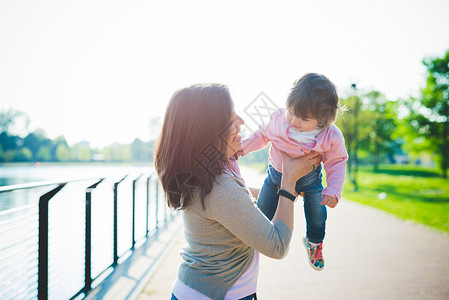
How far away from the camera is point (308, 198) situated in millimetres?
1970

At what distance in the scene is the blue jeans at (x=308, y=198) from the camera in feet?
6.17

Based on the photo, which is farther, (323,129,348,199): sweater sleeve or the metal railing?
the metal railing

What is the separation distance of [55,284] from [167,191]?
8.07 feet

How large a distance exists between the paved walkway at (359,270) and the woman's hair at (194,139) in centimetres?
279

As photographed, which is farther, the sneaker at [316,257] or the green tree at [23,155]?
the green tree at [23,155]

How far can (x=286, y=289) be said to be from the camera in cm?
398

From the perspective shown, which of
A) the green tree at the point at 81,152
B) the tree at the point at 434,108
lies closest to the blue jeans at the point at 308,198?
the tree at the point at 434,108

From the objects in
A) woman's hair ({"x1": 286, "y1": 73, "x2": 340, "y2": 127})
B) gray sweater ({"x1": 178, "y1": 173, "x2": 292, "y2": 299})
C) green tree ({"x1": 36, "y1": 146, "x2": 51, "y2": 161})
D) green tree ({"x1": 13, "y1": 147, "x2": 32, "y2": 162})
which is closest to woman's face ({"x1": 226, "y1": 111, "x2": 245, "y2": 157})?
gray sweater ({"x1": 178, "y1": 173, "x2": 292, "y2": 299})

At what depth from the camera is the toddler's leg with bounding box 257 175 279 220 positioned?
1.87 metres

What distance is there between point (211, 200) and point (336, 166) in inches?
40.4

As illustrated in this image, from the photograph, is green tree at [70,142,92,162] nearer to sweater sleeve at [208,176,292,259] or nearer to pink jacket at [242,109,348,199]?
pink jacket at [242,109,348,199]

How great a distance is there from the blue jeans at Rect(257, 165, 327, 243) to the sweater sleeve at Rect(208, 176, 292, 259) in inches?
24.2

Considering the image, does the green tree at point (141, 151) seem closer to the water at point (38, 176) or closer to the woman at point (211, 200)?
the water at point (38, 176)

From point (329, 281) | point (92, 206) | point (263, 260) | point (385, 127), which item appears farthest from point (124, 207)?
point (385, 127)
